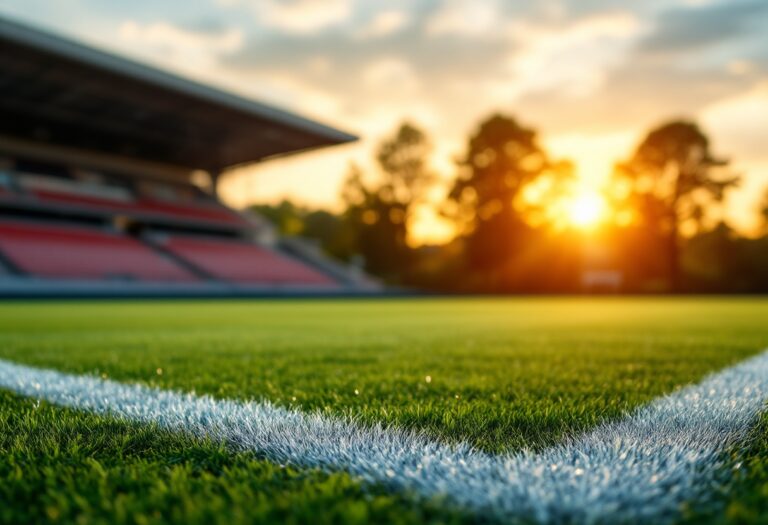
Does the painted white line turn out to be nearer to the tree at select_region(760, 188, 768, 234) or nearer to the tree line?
the tree line

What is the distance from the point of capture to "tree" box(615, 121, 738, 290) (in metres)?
29.8

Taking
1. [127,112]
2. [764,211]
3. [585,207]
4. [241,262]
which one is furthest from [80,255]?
[764,211]

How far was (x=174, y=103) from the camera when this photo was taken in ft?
68.0

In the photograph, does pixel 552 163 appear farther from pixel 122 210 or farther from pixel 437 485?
pixel 437 485

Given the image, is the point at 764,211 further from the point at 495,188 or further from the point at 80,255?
the point at 80,255

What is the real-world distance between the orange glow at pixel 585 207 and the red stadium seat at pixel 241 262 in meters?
15.0

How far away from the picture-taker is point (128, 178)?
27.0m

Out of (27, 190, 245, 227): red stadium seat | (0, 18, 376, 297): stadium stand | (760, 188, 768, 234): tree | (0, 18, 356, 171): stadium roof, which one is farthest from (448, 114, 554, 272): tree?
(760, 188, 768, 234): tree

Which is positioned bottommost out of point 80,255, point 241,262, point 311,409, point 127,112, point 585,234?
point 311,409

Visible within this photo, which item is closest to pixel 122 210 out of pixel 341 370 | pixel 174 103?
pixel 174 103

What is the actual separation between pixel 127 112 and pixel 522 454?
23398 mm

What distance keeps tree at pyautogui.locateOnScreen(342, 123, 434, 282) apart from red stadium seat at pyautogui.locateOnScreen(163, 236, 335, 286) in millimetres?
Answer: 8609

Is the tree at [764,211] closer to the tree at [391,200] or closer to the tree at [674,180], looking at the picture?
the tree at [674,180]

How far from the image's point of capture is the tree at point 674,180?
29750 mm
